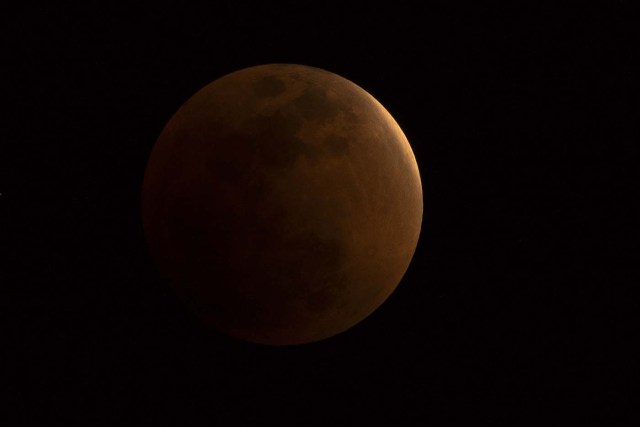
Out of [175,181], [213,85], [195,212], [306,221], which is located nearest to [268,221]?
[306,221]

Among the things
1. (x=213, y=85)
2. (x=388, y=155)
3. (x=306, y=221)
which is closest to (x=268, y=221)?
(x=306, y=221)

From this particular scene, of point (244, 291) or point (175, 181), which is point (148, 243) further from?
point (244, 291)

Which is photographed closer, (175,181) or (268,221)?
(268,221)

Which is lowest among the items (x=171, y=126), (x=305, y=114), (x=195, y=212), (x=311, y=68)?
(x=195, y=212)

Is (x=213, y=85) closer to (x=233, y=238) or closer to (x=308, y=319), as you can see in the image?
(x=233, y=238)

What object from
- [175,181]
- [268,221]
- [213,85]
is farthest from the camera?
[213,85]

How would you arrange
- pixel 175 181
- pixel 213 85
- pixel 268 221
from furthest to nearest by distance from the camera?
pixel 213 85 < pixel 175 181 < pixel 268 221

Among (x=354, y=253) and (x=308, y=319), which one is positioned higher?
(x=354, y=253)
